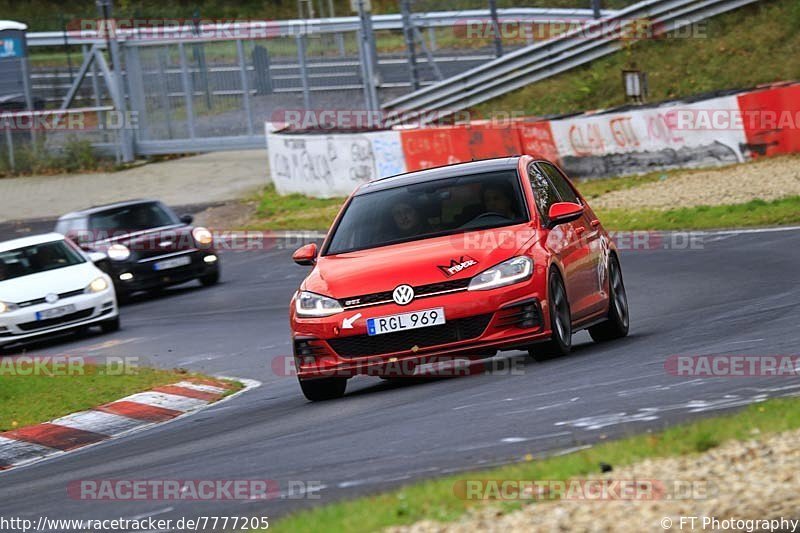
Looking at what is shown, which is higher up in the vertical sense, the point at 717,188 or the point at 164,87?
the point at 164,87

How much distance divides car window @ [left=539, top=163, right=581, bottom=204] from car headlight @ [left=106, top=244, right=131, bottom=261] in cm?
1184

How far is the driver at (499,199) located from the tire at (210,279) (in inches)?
512

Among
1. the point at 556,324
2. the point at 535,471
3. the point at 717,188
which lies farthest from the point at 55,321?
the point at 535,471

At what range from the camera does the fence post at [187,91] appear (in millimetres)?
42562


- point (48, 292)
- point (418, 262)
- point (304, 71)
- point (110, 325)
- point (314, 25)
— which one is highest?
point (314, 25)

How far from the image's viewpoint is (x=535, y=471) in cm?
659

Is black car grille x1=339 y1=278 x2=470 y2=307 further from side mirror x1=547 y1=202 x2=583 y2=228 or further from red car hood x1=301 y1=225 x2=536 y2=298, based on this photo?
side mirror x1=547 y1=202 x2=583 y2=228

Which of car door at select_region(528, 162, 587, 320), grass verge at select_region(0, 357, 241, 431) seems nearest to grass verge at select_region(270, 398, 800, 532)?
car door at select_region(528, 162, 587, 320)

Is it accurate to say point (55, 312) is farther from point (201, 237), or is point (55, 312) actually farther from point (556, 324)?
point (556, 324)

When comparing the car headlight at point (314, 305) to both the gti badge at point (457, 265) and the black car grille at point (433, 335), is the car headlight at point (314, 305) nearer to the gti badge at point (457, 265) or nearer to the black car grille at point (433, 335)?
the black car grille at point (433, 335)

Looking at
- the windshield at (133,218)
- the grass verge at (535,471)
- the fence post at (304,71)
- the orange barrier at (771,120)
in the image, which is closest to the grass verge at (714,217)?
the orange barrier at (771,120)

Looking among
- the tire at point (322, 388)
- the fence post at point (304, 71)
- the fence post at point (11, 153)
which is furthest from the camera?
the fence post at point (11, 153)

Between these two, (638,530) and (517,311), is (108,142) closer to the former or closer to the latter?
(517,311)

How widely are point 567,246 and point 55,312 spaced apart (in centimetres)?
958
